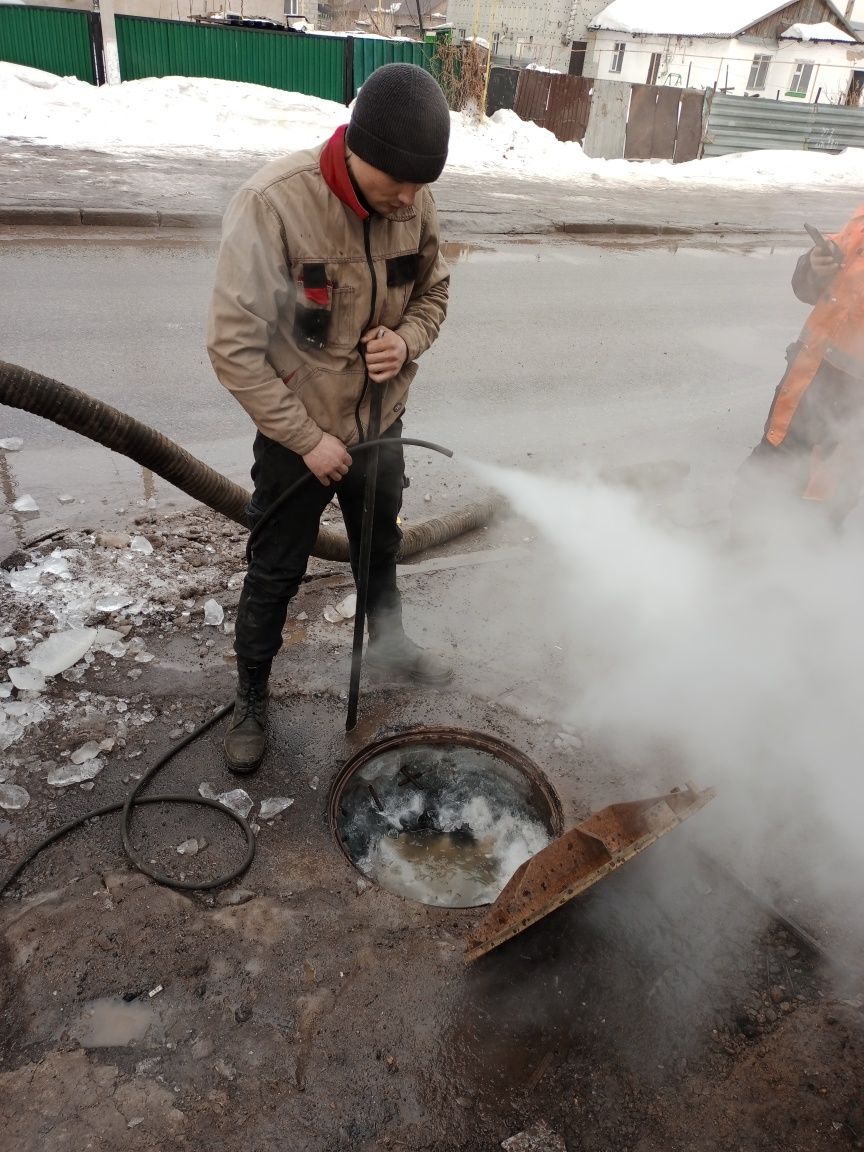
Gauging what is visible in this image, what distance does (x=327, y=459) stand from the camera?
93.2 inches

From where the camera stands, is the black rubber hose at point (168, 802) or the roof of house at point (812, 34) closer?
the black rubber hose at point (168, 802)

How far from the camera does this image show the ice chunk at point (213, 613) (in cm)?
350

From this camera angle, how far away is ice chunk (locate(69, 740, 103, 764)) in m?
2.77

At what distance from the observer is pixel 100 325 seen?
21.0 feet

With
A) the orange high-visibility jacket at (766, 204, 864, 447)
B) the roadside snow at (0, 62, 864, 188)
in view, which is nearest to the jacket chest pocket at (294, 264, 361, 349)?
the orange high-visibility jacket at (766, 204, 864, 447)

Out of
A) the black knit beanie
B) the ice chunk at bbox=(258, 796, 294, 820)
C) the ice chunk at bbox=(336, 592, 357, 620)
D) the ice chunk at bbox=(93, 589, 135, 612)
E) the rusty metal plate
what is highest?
the black knit beanie

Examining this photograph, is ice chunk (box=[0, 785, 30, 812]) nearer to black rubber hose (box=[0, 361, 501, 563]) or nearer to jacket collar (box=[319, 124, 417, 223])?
black rubber hose (box=[0, 361, 501, 563])

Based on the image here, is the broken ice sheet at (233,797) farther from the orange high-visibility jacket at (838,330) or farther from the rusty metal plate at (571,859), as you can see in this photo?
the orange high-visibility jacket at (838,330)

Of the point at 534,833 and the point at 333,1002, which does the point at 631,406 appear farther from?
the point at 333,1002

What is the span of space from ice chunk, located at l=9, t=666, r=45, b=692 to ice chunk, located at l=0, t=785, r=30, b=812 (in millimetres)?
491

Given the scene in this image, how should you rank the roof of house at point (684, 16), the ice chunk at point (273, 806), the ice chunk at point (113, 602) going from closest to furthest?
1. the ice chunk at point (273, 806)
2. the ice chunk at point (113, 602)
3. the roof of house at point (684, 16)

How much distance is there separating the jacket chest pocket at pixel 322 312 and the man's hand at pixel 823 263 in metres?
2.42

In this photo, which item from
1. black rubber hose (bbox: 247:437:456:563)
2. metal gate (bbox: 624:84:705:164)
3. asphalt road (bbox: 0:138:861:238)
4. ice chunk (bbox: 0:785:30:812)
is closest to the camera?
black rubber hose (bbox: 247:437:456:563)

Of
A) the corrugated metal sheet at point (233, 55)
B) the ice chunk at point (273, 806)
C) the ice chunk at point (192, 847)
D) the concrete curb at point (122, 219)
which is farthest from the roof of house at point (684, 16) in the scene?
the ice chunk at point (192, 847)
